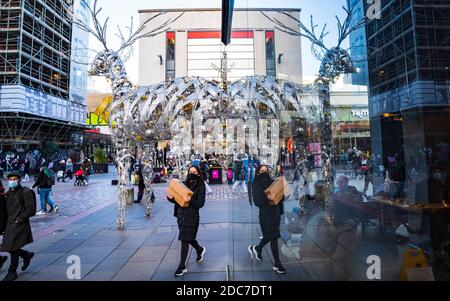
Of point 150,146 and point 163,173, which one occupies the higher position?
point 150,146

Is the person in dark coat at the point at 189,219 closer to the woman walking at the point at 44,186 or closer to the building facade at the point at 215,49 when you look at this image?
the building facade at the point at 215,49

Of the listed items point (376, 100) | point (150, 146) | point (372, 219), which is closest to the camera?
point (376, 100)

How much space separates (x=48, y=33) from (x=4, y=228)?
5737 mm

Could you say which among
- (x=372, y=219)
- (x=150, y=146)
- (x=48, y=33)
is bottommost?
(x=372, y=219)

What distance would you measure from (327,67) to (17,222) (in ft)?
17.7

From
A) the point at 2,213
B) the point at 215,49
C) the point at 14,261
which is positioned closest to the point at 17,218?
the point at 2,213

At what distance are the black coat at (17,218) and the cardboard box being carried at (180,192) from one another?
176cm

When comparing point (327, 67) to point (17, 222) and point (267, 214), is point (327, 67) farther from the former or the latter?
point (17, 222)

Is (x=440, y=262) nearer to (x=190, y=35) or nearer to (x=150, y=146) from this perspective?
(x=150, y=146)

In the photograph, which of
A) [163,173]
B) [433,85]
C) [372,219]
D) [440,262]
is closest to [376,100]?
[433,85]

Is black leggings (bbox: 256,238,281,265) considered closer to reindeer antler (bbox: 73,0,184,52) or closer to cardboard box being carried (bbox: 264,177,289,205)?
cardboard box being carried (bbox: 264,177,289,205)

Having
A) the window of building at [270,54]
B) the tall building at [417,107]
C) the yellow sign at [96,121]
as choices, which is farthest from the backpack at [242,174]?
the tall building at [417,107]

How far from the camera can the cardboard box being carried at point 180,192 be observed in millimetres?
3199
